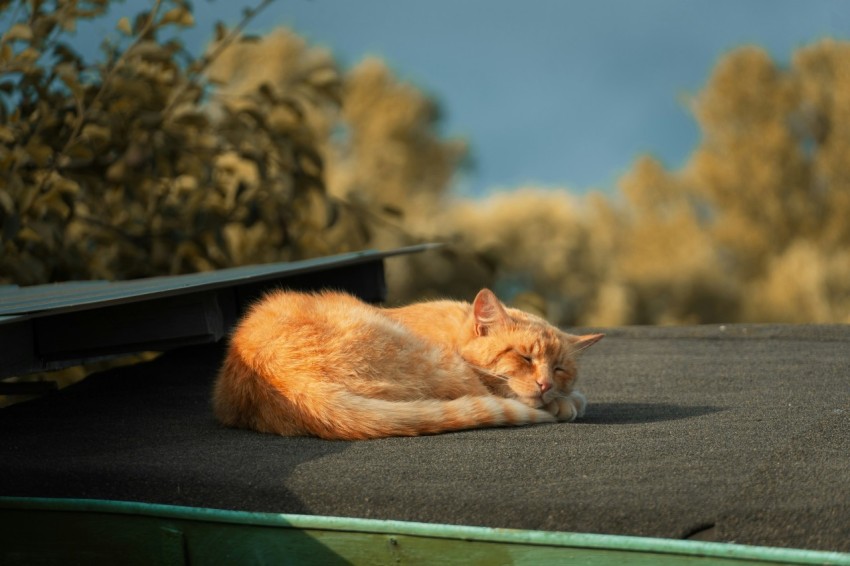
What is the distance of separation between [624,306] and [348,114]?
16.0 ft

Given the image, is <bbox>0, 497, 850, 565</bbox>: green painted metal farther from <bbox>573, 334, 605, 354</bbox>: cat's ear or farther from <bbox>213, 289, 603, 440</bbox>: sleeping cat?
<bbox>573, 334, 605, 354</bbox>: cat's ear

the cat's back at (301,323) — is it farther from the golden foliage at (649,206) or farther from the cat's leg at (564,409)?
the golden foliage at (649,206)

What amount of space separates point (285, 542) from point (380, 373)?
1.89 feet

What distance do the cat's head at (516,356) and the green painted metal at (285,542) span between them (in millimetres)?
902

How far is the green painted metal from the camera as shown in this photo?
1.57 m

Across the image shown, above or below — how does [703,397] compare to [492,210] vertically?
below

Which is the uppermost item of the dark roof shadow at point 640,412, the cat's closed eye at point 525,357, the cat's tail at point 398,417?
the cat's closed eye at point 525,357

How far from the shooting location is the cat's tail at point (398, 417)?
2.19 m

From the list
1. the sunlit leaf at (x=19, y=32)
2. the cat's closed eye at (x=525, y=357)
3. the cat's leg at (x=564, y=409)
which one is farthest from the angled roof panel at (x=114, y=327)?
the sunlit leaf at (x=19, y=32)

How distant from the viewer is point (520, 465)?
1967 millimetres

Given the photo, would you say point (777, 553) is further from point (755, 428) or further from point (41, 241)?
point (41, 241)

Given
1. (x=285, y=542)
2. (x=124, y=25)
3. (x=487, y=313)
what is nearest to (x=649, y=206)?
(x=124, y=25)

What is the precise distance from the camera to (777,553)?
1.52 m

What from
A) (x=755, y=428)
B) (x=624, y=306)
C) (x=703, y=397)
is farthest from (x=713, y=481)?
(x=624, y=306)
